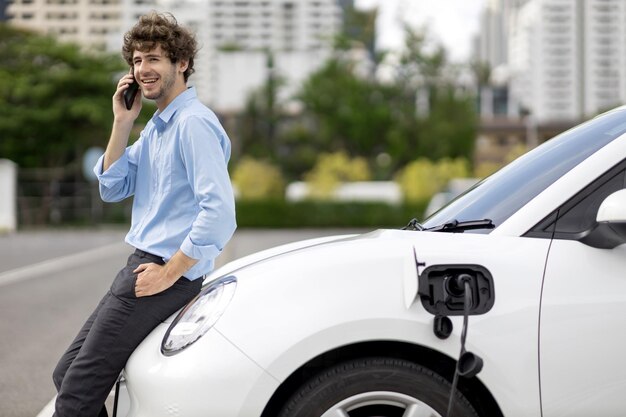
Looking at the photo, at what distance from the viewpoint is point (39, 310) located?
33.7 ft

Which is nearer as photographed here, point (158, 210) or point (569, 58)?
point (158, 210)

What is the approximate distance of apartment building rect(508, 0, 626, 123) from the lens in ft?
504

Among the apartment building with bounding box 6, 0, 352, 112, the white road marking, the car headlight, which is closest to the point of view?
the car headlight

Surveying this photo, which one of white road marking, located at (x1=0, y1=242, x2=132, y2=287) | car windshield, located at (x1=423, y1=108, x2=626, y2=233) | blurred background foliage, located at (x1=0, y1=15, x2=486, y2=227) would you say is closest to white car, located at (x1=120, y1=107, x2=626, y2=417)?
car windshield, located at (x1=423, y1=108, x2=626, y2=233)

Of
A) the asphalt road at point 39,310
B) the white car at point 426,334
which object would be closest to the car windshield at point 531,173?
the white car at point 426,334

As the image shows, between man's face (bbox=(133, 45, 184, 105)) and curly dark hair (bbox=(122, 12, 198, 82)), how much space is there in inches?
0.8

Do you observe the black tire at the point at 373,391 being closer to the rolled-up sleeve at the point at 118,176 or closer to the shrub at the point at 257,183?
the rolled-up sleeve at the point at 118,176

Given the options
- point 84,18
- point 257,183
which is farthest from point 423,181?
point 84,18

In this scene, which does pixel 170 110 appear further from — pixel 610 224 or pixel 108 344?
pixel 610 224

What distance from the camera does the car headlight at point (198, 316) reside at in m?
2.88

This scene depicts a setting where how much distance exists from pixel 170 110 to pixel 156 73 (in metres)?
0.14

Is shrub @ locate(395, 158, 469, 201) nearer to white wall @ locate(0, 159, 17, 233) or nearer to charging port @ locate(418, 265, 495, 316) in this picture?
white wall @ locate(0, 159, 17, 233)

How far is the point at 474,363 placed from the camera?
271cm

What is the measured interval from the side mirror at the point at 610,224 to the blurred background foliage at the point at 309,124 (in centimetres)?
4183
